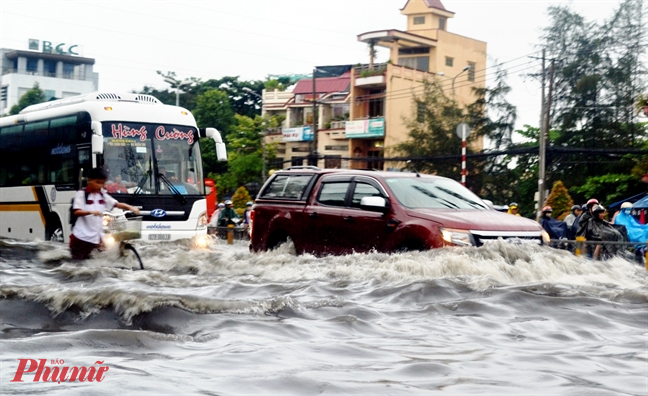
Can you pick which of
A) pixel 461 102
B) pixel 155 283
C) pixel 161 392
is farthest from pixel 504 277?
pixel 461 102

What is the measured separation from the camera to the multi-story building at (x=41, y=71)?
11850cm

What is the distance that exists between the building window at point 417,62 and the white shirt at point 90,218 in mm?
52403

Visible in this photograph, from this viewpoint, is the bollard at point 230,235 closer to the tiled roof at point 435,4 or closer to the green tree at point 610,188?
the green tree at point 610,188

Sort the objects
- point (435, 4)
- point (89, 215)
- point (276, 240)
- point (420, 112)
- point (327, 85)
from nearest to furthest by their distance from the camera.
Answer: point (89, 215) → point (276, 240) → point (420, 112) → point (435, 4) → point (327, 85)

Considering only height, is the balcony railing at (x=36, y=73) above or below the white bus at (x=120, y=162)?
above

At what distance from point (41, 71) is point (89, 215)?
11730 centimetres

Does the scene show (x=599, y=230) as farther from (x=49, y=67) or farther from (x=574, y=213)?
(x=49, y=67)

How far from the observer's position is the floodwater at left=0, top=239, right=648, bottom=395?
213 inches

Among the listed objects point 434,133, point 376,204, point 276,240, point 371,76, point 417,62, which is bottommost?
point 276,240

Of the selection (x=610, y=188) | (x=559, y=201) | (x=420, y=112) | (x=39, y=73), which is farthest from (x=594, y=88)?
(x=39, y=73)

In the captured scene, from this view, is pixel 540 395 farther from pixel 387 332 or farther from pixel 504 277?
pixel 504 277

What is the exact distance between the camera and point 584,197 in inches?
1719

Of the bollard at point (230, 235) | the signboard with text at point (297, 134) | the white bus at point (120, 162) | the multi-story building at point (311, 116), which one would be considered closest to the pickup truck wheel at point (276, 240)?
the white bus at point (120, 162)

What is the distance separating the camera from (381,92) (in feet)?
196
